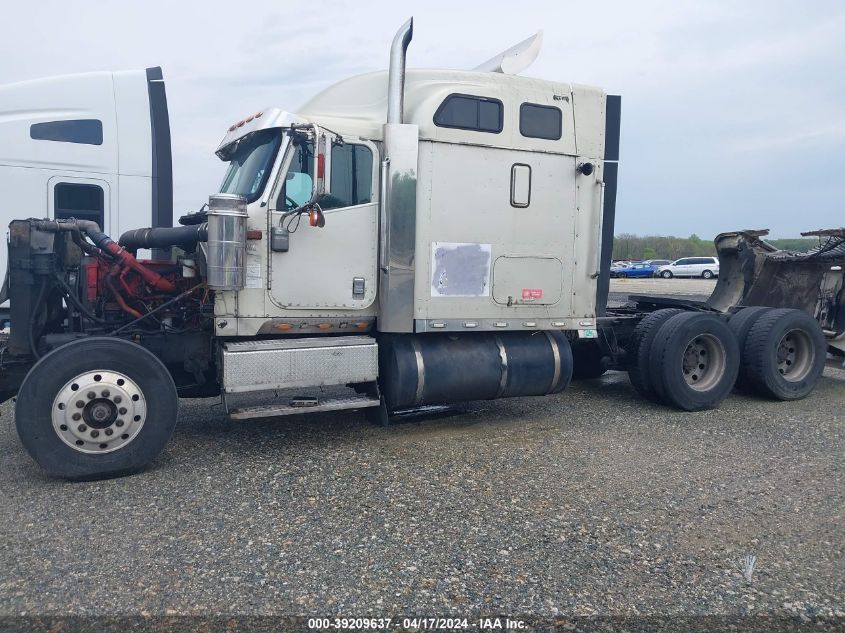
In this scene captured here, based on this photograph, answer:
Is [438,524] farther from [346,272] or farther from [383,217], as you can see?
[383,217]

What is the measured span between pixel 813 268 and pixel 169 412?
26.3 feet

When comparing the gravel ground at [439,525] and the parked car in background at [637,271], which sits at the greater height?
the parked car in background at [637,271]

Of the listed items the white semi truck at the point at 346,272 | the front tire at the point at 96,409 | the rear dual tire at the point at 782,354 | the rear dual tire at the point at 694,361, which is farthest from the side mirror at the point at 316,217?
the rear dual tire at the point at 782,354

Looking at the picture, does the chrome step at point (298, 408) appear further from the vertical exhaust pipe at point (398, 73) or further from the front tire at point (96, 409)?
the vertical exhaust pipe at point (398, 73)

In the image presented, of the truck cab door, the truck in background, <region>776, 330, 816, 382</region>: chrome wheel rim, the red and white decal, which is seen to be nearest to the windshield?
the truck cab door

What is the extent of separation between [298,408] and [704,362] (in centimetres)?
460

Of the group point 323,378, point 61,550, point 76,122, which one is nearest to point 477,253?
point 323,378

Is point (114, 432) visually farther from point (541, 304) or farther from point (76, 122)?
point (76, 122)

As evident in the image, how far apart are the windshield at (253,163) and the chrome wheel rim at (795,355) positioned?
6.19 meters

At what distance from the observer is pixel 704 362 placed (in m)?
7.82

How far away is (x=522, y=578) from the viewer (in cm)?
370

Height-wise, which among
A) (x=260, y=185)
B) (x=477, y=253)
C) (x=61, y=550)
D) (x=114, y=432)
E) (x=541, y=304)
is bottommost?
(x=61, y=550)

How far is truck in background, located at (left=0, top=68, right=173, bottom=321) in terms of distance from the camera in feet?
28.9

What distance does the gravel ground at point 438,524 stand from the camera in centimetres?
352
